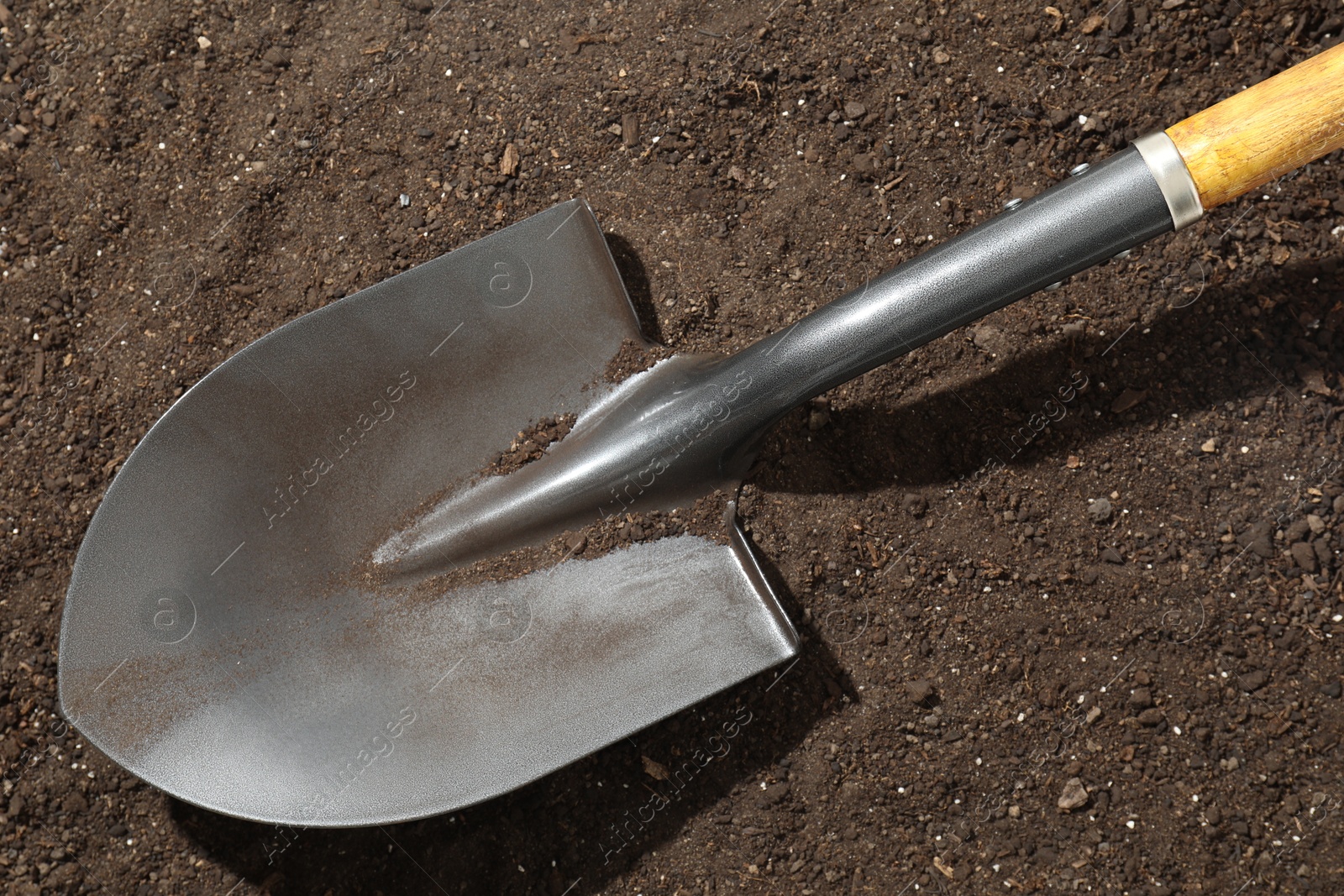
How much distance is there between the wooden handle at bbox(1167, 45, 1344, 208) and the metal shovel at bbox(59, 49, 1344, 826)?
0.5 inches

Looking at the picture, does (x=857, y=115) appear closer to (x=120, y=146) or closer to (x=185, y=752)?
(x=120, y=146)

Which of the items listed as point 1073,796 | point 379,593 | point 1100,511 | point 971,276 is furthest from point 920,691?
point 379,593

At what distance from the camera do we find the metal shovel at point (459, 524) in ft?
4.93

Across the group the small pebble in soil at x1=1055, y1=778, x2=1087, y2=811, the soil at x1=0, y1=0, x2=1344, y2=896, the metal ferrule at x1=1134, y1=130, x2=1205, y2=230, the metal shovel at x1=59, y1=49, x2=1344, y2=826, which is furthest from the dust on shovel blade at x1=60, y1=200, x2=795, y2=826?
the metal ferrule at x1=1134, y1=130, x2=1205, y2=230

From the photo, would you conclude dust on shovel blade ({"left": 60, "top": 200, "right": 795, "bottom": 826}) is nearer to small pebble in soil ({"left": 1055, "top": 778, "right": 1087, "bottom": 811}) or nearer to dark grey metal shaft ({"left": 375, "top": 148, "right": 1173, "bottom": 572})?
dark grey metal shaft ({"left": 375, "top": 148, "right": 1173, "bottom": 572})

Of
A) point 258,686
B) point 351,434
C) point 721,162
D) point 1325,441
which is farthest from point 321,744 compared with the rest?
point 1325,441

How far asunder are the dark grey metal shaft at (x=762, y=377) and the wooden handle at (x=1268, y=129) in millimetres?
87

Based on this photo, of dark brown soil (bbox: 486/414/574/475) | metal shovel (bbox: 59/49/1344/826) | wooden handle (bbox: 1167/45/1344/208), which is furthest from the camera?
dark brown soil (bbox: 486/414/574/475)

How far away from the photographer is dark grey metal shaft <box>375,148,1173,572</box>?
1.43 meters

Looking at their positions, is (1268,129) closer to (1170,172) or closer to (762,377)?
(1170,172)

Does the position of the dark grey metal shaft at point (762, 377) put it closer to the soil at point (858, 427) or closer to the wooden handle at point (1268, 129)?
the wooden handle at point (1268, 129)

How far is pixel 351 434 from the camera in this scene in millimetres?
1665

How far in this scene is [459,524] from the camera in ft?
5.54

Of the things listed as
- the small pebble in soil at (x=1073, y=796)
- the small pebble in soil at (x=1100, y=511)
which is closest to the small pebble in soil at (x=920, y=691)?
the small pebble in soil at (x=1073, y=796)
